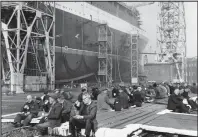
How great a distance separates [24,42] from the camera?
19.4 meters

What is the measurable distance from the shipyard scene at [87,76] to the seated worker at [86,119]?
2cm

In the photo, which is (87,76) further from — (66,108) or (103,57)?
(66,108)

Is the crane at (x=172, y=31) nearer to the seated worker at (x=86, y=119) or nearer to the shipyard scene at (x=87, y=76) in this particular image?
the shipyard scene at (x=87, y=76)

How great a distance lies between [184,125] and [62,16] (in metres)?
21.0

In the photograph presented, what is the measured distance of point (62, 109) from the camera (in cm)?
566

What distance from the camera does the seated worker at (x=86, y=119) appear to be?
482cm

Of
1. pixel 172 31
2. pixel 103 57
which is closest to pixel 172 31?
pixel 172 31

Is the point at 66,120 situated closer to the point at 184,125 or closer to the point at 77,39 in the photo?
the point at 184,125

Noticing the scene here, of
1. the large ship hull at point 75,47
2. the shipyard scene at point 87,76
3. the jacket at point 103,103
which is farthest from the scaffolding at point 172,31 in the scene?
the jacket at point 103,103

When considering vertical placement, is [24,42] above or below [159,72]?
above

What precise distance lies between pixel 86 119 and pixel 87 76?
74.8 ft

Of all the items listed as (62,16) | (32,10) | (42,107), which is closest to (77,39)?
(62,16)

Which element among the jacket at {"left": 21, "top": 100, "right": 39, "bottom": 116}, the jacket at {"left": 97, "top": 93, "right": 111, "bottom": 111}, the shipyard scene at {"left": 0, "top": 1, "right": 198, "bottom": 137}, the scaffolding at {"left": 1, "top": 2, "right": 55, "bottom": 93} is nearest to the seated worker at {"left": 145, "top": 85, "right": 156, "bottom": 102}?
the shipyard scene at {"left": 0, "top": 1, "right": 198, "bottom": 137}

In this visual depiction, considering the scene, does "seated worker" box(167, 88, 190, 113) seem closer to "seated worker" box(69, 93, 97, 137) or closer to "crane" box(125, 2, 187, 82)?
"seated worker" box(69, 93, 97, 137)
